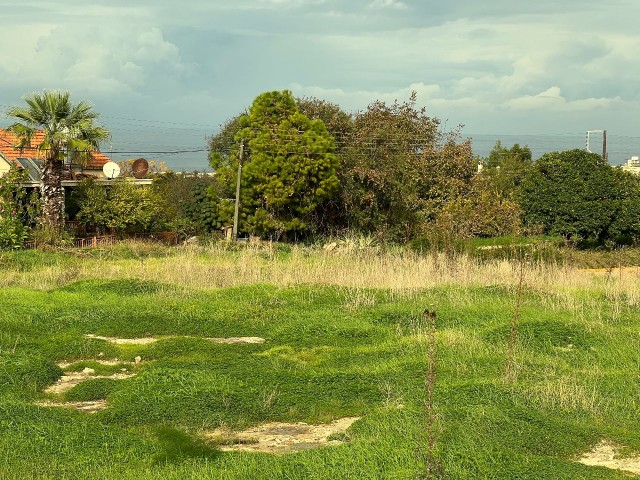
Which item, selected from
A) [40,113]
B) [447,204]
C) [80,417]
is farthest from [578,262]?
[80,417]

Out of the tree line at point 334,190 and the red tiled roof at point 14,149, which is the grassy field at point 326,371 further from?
the red tiled roof at point 14,149

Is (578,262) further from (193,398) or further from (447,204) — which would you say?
(193,398)

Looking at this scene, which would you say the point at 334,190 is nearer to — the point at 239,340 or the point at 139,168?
the point at 139,168

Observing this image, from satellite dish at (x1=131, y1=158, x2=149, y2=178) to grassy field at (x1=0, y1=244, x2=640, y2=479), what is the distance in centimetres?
1647

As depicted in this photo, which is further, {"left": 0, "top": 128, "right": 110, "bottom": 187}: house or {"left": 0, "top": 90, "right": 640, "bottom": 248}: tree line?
{"left": 0, "top": 128, "right": 110, "bottom": 187}: house

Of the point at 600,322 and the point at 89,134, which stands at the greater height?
the point at 89,134

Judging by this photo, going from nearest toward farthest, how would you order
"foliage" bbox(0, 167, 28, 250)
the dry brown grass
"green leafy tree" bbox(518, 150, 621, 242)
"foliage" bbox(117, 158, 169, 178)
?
the dry brown grass < "foliage" bbox(0, 167, 28, 250) < "green leafy tree" bbox(518, 150, 621, 242) < "foliage" bbox(117, 158, 169, 178)

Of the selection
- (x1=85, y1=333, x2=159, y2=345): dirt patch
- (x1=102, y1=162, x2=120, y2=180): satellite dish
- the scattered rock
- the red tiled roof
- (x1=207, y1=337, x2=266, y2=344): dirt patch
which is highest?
the red tiled roof

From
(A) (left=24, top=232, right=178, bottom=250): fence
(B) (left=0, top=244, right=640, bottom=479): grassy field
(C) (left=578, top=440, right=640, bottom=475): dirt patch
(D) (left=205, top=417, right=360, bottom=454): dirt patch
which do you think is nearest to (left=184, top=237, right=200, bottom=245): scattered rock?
(A) (left=24, top=232, right=178, bottom=250): fence

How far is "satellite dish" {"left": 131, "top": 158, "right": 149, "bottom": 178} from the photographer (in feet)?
111

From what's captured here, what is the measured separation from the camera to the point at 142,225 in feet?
96.5

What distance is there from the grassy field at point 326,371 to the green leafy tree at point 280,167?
39.1 feet

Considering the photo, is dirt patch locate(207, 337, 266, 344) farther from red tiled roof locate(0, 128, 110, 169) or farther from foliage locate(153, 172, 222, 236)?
red tiled roof locate(0, 128, 110, 169)

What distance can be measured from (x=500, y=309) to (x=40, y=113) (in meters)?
18.2
